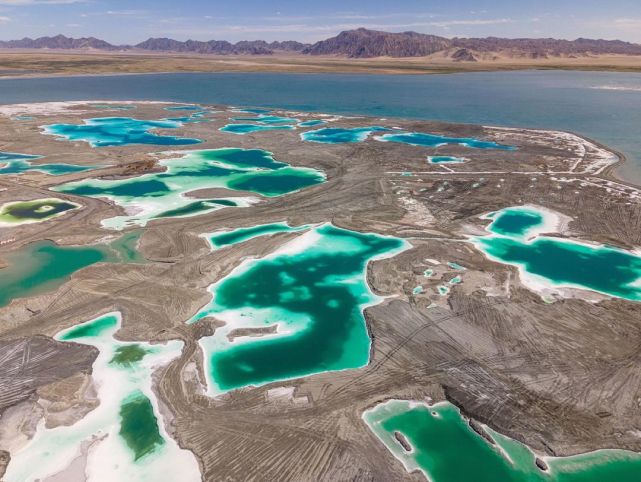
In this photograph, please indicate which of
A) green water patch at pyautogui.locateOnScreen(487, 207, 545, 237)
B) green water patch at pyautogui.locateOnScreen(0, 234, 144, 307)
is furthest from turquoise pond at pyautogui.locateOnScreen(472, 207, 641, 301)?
green water patch at pyautogui.locateOnScreen(0, 234, 144, 307)

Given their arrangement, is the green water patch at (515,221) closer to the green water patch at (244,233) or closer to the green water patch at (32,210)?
→ the green water patch at (244,233)

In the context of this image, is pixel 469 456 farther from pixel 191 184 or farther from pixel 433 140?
pixel 433 140

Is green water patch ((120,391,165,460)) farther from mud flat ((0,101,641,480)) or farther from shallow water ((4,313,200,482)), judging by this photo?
mud flat ((0,101,641,480))

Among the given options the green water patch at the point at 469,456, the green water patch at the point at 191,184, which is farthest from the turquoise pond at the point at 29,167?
the green water patch at the point at 469,456

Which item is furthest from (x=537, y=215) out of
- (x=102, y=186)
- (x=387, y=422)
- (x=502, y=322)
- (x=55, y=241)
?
(x=102, y=186)

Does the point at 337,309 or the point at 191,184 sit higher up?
the point at 191,184

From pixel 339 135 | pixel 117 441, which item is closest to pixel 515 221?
pixel 117 441

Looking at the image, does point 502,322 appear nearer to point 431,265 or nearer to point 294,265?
point 431,265
